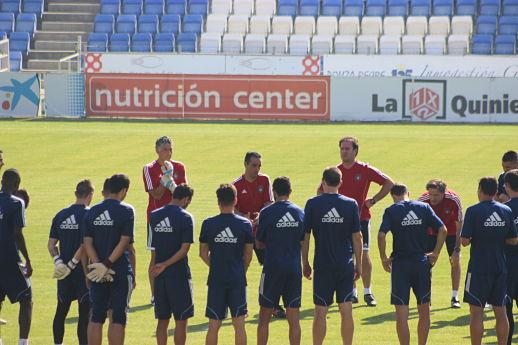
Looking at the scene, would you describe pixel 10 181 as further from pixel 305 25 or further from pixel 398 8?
pixel 398 8

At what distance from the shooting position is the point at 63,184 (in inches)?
1024

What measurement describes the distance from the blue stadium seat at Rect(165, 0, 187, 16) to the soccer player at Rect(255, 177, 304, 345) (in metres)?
43.3

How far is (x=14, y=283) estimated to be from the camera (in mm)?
11836

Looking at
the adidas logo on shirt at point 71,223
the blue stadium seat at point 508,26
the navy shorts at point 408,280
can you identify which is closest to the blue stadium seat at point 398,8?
the blue stadium seat at point 508,26

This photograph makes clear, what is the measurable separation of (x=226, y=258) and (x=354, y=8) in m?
42.8

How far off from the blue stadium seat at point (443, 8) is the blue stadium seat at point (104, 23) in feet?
53.5

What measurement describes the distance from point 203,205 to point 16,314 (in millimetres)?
9398

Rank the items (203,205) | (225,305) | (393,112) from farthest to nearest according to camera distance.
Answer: (393,112), (203,205), (225,305)

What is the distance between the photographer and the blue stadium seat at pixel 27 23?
175ft

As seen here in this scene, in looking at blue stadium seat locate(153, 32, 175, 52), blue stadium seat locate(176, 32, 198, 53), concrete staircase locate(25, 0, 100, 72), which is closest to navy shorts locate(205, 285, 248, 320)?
concrete staircase locate(25, 0, 100, 72)

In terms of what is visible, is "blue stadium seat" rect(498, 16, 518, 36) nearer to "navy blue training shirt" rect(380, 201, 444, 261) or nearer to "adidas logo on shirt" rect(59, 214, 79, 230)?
"navy blue training shirt" rect(380, 201, 444, 261)

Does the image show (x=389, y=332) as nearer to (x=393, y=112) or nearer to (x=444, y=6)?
(x=393, y=112)

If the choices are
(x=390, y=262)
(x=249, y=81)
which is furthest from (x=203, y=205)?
(x=249, y=81)

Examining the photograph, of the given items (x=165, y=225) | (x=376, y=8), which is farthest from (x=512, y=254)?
(x=376, y=8)
